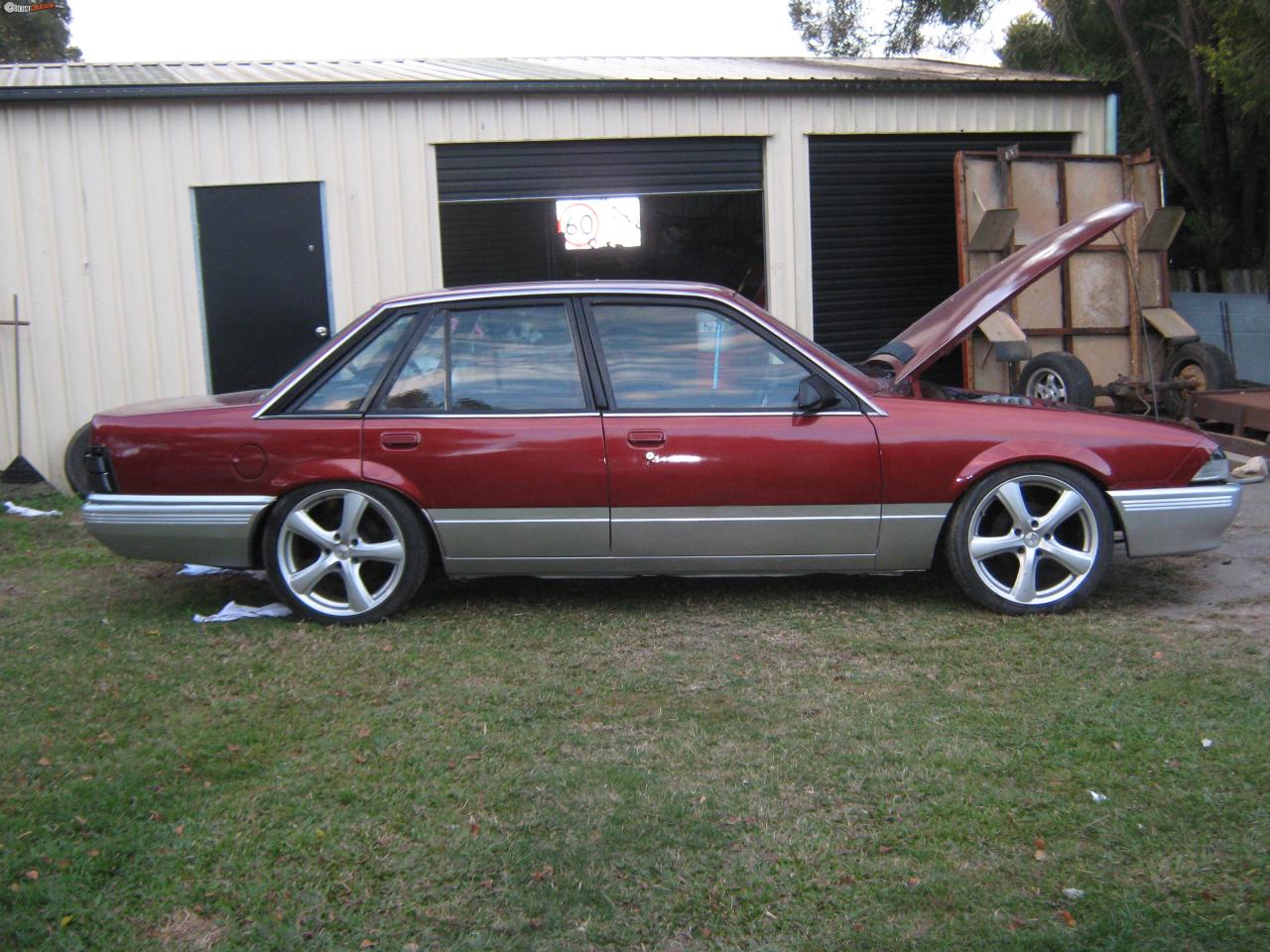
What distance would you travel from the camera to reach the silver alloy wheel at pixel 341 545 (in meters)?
5.71

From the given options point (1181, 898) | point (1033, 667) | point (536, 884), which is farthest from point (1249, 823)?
point (536, 884)

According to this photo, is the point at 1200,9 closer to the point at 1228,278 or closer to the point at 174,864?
the point at 1228,278

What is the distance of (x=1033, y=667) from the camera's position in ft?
16.2

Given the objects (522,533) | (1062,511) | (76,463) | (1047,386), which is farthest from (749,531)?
(76,463)

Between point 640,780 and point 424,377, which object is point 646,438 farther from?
point 640,780

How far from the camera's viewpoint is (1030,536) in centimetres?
564

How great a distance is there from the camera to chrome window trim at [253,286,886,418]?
18.7ft

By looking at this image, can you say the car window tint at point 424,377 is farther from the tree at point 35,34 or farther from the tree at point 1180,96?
the tree at point 35,34

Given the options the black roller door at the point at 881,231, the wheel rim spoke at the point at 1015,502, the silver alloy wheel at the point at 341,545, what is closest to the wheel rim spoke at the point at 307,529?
the silver alloy wheel at the point at 341,545

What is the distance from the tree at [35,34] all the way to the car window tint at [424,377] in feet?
91.2

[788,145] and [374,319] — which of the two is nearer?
[374,319]

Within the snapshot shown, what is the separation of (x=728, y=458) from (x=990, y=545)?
3.96ft

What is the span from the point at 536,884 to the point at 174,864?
1.00 metres

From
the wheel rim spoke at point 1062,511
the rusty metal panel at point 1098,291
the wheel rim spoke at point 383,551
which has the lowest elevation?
the wheel rim spoke at point 383,551
